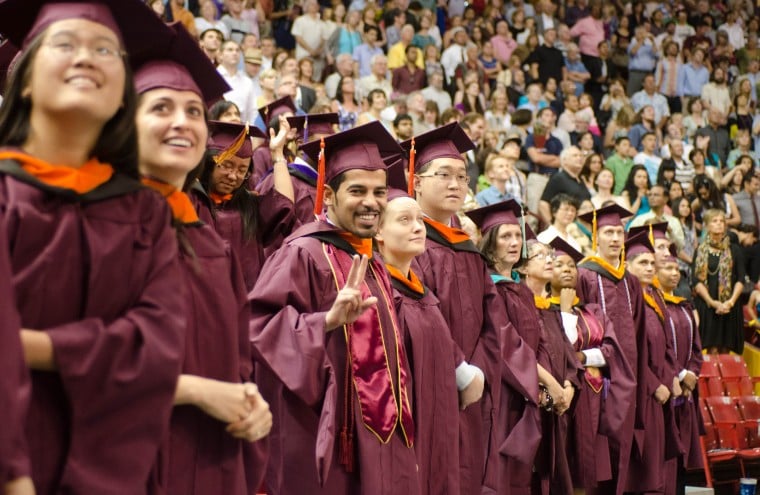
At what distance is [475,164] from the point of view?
10727mm

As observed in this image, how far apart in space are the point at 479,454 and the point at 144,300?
11.0 ft

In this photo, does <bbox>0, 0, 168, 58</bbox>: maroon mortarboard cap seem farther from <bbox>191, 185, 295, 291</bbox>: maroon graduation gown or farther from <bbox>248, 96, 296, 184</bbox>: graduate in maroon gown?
<bbox>248, 96, 296, 184</bbox>: graduate in maroon gown

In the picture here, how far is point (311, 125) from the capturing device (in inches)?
257

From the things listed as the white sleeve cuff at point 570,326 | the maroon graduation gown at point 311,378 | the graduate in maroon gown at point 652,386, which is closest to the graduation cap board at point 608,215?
the graduate in maroon gown at point 652,386

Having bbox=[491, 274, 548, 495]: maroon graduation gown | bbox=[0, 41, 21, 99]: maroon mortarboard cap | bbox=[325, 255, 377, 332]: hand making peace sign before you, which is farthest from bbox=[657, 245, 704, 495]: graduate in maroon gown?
bbox=[0, 41, 21, 99]: maroon mortarboard cap

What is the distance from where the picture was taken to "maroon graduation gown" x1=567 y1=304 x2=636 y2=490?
23.3ft

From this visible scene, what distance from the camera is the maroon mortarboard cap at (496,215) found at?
6.17 meters

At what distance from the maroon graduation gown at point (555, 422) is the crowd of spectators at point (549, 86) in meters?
2.34

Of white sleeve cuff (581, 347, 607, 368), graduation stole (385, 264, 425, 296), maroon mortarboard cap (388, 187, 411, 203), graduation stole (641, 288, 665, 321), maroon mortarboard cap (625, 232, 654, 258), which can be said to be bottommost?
white sleeve cuff (581, 347, 607, 368)

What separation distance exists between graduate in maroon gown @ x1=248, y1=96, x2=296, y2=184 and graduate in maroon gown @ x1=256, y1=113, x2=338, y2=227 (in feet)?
0.28

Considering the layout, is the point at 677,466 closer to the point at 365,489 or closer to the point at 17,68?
the point at 365,489

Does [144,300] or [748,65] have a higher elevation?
→ [748,65]

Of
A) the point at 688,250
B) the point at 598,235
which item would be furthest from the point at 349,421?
the point at 688,250

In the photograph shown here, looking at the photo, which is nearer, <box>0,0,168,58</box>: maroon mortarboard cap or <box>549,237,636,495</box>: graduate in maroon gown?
<box>0,0,168,58</box>: maroon mortarboard cap
